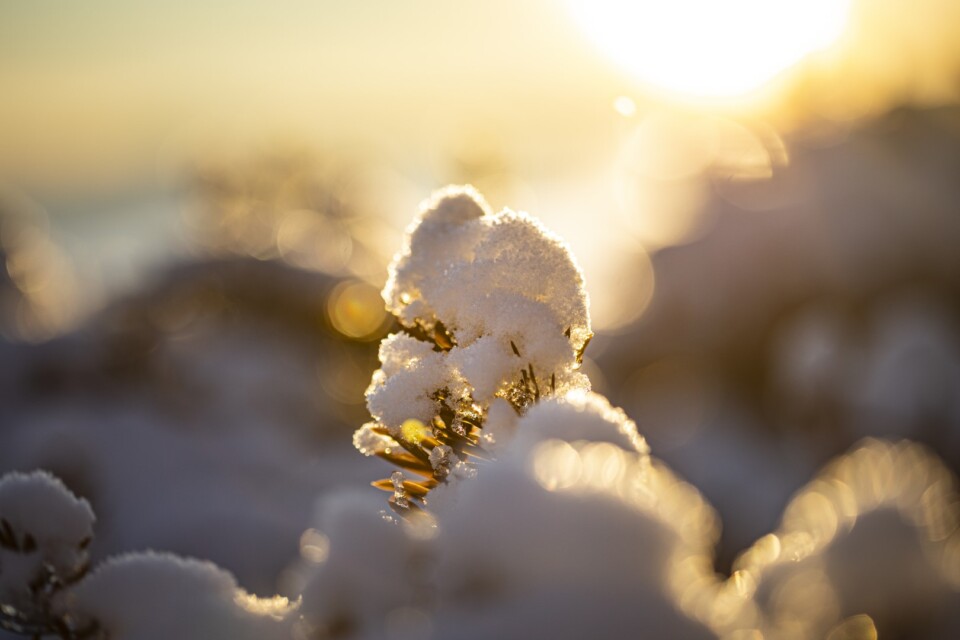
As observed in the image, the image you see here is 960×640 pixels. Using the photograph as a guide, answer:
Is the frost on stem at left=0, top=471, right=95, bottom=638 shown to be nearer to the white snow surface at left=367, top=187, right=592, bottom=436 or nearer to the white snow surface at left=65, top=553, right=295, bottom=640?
the white snow surface at left=65, top=553, right=295, bottom=640

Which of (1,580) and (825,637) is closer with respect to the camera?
(825,637)

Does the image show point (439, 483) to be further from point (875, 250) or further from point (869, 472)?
point (875, 250)

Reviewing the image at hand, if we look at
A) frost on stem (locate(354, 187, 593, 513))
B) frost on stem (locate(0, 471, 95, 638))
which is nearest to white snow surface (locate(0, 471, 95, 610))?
frost on stem (locate(0, 471, 95, 638))

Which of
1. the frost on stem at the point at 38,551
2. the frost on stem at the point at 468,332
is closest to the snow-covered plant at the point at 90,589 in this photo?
the frost on stem at the point at 38,551

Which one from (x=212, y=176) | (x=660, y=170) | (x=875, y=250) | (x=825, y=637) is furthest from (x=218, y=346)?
(x=875, y=250)

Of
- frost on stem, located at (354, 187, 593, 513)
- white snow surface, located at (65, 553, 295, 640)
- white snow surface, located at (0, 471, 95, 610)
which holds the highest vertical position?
frost on stem, located at (354, 187, 593, 513)

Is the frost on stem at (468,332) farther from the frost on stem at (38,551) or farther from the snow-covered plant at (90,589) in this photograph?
the frost on stem at (38,551)
